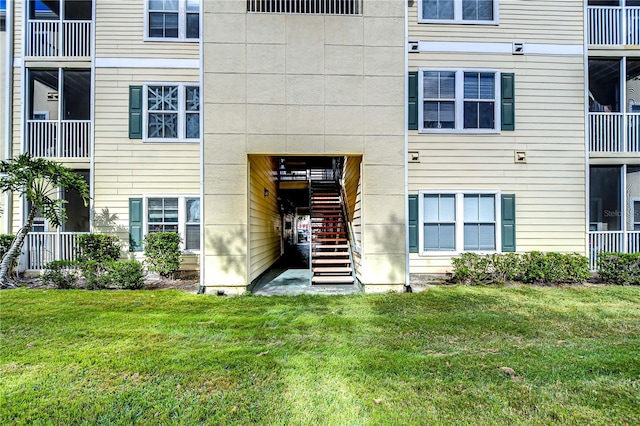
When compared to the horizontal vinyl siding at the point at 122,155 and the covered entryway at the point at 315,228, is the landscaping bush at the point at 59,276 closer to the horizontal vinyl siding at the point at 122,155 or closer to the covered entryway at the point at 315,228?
the horizontal vinyl siding at the point at 122,155

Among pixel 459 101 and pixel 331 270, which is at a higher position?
pixel 459 101

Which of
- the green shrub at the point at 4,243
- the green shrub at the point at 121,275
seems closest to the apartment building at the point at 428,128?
the green shrub at the point at 4,243

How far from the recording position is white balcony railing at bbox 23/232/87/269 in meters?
8.14

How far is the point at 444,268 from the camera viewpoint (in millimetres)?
8117

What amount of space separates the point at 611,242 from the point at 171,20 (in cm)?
1272

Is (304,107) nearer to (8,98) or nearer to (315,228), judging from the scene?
(315,228)

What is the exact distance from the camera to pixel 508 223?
8.05 metres

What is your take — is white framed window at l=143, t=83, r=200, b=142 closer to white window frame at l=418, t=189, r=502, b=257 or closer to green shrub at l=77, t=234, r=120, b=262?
green shrub at l=77, t=234, r=120, b=262

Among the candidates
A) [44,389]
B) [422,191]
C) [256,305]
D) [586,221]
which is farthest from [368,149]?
[586,221]

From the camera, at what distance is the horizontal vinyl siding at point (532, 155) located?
8141 mm

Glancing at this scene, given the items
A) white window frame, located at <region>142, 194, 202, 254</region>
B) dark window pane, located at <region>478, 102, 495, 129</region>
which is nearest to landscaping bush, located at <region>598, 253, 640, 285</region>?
dark window pane, located at <region>478, 102, 495, 129</region>

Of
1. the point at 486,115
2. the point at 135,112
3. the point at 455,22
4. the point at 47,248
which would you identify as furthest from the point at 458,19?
the point at 47,248

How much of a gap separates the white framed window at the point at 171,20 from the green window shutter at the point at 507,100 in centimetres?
795

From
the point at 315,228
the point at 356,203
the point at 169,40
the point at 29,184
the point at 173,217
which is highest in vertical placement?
the point at 169,40
